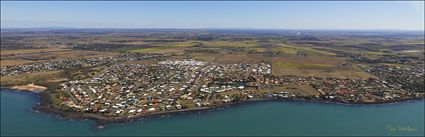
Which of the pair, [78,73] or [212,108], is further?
[78,73]

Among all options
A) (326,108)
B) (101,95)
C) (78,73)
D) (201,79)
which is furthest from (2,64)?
(326,108)

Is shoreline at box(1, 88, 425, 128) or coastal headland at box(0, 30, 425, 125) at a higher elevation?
coastal headland at box(0, 30, 425, 125)

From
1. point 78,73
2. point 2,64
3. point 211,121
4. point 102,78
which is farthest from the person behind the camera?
point 2,64

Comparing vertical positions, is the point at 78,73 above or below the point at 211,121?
above

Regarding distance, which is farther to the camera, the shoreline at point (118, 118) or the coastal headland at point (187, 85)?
the coastal headland at point (187, 85)

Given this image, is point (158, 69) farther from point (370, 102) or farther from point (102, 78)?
point (370, 102)

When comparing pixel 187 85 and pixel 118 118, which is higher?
pixel 187 85

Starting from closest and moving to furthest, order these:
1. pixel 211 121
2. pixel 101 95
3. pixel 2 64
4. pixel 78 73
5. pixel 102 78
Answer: pixel 211 121 → pixel 101 95 → pixel 102 78 → pixel 78 73 → pixel 2 64

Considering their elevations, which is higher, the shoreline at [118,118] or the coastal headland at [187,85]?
the coastal headland at [187,85]

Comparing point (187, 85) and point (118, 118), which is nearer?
point (118, 118)

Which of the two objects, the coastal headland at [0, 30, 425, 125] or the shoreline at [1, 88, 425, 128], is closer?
Answer: the shoreline at [1, 88, 425, 128]
